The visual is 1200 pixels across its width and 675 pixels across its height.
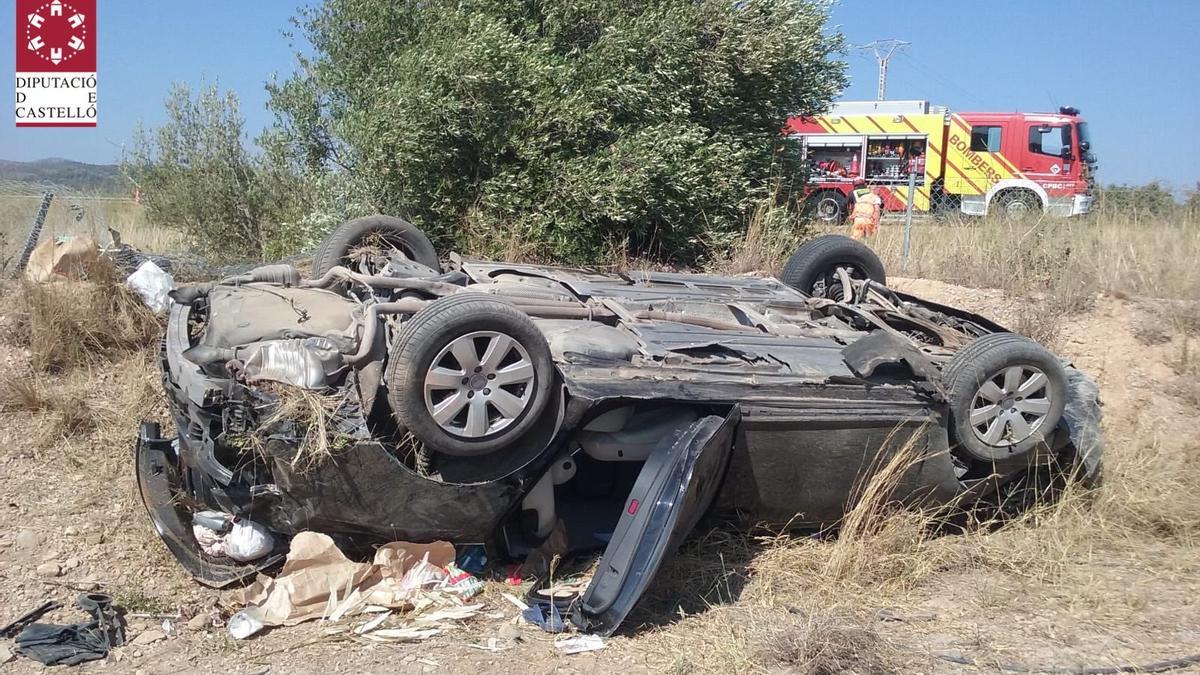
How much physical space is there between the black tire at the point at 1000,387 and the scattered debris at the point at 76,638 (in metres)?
3.89

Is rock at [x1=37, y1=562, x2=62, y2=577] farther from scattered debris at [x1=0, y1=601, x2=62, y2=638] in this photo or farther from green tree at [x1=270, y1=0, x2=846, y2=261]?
green tree at [x1=270, y1=0, x2=846, y2=261]

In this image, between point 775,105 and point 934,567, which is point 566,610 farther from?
point 775,105

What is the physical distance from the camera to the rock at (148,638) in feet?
12.5

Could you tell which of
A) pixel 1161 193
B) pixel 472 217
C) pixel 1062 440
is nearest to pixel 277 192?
pixel 472 217

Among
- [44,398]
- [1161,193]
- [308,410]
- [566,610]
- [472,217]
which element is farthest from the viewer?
[1161,193]

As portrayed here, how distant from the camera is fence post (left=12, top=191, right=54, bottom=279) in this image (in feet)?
23.6

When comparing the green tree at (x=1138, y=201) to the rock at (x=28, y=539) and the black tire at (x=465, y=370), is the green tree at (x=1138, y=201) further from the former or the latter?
the rock at (x=28, y=539)

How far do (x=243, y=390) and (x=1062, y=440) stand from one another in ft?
13.5

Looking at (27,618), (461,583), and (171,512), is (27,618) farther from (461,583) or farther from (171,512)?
(461,583)

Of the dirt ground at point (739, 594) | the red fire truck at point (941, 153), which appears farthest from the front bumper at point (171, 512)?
the red fire truck at point (941, 153)

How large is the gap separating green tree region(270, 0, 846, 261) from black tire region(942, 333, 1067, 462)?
4628 mm

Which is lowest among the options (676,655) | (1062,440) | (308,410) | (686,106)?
(676,655)

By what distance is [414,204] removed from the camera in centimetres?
891

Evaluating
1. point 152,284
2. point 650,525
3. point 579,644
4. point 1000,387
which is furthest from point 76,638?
point 1000,387
